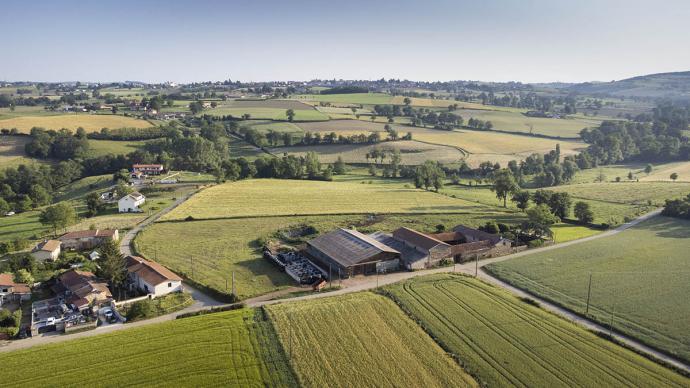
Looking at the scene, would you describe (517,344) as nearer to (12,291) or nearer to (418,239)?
(418,239)

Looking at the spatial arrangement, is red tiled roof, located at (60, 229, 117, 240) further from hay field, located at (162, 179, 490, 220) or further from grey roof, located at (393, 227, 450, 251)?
grey roof, located at (393, 227, 450, 251)

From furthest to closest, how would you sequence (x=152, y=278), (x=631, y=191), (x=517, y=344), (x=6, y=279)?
(x=631, y=191) → (x=152, y=278) → (x=6, y=279) → (x=517, y=344)

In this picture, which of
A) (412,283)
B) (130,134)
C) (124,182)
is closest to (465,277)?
(412,283)

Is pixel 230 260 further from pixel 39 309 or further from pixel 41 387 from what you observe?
pixel 41 387

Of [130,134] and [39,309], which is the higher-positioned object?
[130,134]

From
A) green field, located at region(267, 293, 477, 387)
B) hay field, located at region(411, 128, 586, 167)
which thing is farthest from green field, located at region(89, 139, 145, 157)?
green field, located at region(267, 293, 477, 387)

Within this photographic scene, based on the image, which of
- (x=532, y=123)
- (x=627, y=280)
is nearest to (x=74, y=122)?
(x=627, y=280)
